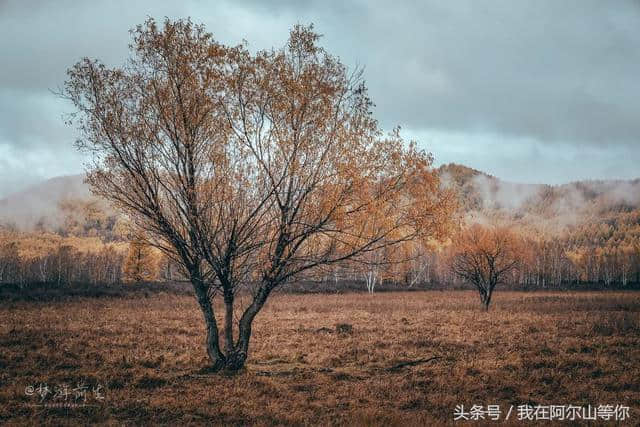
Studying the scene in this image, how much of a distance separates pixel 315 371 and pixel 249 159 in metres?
6.77

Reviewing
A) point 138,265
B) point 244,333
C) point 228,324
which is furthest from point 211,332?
point 138,265

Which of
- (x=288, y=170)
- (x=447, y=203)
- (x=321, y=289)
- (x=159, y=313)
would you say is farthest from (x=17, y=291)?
(x=447, y=203)

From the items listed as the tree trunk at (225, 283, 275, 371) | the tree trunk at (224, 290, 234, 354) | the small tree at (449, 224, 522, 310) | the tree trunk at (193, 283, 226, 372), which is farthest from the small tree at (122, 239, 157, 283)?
the tree trunk at (225, 283, 275, 371)

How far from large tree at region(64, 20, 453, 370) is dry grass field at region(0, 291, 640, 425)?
3351 millimetres

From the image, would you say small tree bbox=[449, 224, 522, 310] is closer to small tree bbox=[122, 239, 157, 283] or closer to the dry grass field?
the dry grass field

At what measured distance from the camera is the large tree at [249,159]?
38.5 ft

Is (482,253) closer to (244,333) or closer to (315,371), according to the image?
(315,371)

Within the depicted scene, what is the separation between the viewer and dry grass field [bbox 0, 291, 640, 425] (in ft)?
30.1

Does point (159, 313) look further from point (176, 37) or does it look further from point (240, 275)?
point (176, 37)

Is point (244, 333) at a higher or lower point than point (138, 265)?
higher

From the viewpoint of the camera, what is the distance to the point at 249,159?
39.4 ft

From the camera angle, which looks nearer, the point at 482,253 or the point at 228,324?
the point at 228,324

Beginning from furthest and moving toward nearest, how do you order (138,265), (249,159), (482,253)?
(138,265), (482,253), (249,159)

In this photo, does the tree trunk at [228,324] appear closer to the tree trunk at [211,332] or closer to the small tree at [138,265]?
the tree trunk at [211,332]
